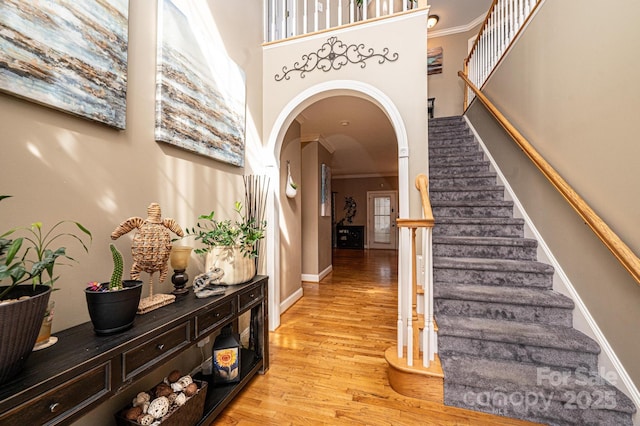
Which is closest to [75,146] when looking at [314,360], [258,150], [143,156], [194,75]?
[143,156]

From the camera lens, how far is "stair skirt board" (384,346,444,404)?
160cm

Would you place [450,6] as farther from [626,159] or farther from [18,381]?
[18,381]

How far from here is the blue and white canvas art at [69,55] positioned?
92 cm

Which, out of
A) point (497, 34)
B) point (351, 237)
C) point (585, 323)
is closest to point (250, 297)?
point (585, 323)

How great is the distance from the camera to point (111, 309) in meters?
0.96

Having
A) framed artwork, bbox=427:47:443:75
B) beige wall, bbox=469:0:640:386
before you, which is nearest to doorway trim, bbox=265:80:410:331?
beige wall, bbox=469:0:640:386

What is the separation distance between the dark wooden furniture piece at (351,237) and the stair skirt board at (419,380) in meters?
7.01

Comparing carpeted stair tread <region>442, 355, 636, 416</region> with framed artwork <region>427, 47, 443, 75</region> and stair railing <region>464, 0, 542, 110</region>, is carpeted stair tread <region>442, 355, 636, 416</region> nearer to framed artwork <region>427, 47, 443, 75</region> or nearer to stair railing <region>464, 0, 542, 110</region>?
stair railing <region>464, 0, 542, 110</region>

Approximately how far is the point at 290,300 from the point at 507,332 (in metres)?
2.32

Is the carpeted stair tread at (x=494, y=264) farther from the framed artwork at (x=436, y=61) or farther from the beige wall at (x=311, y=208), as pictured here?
the framed artwork at (x=436, y=61)

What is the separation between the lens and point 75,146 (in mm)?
1116

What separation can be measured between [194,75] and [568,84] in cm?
267

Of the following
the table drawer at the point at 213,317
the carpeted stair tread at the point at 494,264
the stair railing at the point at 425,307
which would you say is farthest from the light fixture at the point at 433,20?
the table drawer at the point at 213,317

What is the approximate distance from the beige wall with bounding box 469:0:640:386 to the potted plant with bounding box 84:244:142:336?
2436 mm
